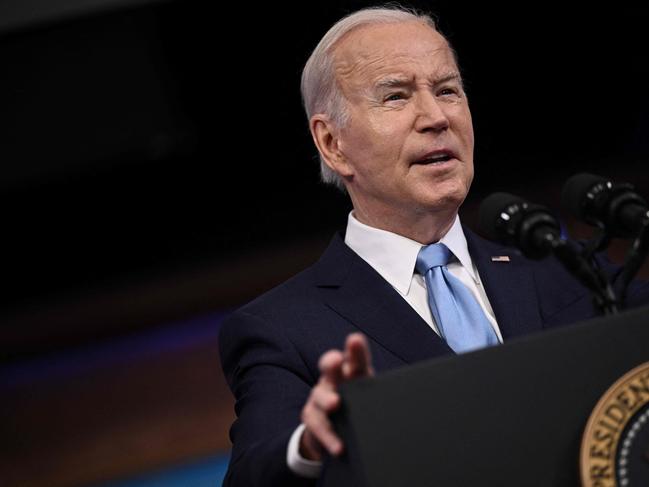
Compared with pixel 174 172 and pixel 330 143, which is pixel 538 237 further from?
pixel 174 172

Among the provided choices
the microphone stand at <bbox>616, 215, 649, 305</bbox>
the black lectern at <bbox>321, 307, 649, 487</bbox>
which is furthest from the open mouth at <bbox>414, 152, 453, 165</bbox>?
the black lectern at <bbox>321, 307, 649, 487</bbox>

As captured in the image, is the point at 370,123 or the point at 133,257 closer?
the point at 370,123

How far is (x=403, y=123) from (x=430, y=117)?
5 centimetres

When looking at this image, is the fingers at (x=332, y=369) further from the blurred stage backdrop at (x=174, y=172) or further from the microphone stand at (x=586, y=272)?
the blurred stage backdrop at (x=174, y=172)

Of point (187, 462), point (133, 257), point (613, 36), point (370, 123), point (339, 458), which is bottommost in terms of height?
point (187, 462)

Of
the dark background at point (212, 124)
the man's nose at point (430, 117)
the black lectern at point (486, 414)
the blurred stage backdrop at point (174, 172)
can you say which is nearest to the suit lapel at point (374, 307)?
the man's nose at point (430, 117)

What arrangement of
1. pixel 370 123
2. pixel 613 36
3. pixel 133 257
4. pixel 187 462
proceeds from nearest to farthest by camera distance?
pixel 370 123 → pixel 187 462 → pixel 613 36 → pixel 133 257

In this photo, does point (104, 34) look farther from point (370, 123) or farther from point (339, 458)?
point (339, 458)

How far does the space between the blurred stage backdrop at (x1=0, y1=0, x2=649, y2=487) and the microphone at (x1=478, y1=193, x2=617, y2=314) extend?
2.62 meters

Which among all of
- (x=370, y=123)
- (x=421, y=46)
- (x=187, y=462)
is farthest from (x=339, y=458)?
(x=187, y=462)

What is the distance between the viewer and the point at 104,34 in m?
4.11

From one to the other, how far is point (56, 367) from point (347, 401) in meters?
3.79

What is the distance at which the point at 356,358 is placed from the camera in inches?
42.0

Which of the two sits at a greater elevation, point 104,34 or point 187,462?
point 104,34
